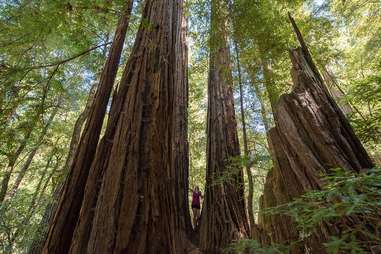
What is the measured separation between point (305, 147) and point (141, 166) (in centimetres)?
137

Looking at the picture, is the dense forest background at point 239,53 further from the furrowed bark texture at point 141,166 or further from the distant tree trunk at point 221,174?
the furrowed bark texture at point 141,166

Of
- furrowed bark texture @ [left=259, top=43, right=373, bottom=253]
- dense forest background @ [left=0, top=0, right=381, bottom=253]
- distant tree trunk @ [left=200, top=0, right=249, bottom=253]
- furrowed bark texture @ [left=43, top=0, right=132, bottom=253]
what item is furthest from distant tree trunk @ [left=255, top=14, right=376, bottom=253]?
furrowed bark texture @ [left=43, top=0, right=132, bottom=253]

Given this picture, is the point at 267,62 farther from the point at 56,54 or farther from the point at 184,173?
the point at 56,54

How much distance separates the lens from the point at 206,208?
2939mm

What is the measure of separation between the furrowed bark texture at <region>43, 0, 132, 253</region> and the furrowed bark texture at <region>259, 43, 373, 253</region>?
152 cm

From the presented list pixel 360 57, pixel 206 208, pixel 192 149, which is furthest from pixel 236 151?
pixel 192 149

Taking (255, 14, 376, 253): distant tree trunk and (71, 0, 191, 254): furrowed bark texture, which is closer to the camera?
(255, 14, 376, 253): distant tree trunk

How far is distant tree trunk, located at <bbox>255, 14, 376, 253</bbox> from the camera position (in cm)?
134

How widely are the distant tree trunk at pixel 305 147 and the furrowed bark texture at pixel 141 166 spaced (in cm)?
86

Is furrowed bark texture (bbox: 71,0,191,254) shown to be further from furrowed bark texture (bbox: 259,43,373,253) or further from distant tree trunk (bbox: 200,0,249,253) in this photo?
furrowed bark texture (bbox: 259,43,373,253)

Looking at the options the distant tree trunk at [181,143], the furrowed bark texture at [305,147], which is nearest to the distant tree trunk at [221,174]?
the distant tree trunk at [181,143]

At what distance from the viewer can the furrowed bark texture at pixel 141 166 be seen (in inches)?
77.4

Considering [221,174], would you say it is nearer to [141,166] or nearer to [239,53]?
[141,166]

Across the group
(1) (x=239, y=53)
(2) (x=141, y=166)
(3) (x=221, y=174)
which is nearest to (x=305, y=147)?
(2) (x=141, y=166)
